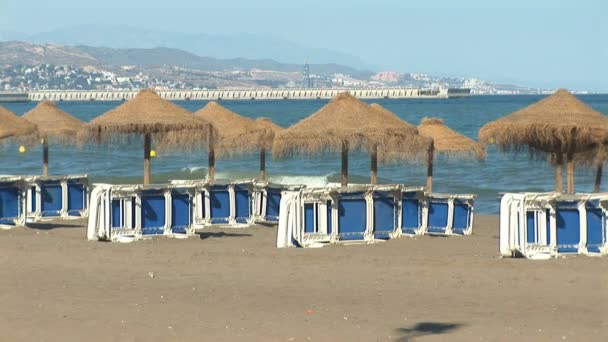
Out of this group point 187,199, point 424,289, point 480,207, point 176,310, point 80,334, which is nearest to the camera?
point 80,334

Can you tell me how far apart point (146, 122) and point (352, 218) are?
3.29m

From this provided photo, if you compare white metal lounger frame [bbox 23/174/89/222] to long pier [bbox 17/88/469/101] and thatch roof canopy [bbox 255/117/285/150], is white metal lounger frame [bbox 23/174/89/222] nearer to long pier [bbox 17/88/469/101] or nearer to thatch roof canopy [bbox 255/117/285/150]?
thatch roof canopy [bbox 255/117/285/150]

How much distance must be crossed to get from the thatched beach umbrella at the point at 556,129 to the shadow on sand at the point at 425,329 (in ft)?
22.7

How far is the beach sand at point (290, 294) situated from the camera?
810cm

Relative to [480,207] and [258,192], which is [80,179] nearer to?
[258,192]

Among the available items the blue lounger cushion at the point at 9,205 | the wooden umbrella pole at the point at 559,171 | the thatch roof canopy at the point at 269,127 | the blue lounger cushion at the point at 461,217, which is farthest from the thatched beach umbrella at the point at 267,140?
the wooden umbrella pole at the point at 559,171

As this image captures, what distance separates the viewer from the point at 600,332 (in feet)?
26.8

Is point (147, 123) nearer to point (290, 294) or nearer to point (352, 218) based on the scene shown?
point (352, 218)

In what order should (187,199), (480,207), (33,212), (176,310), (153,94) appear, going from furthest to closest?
(480,207) → (33,212) → (153,94) → (187,199) → (176,310)

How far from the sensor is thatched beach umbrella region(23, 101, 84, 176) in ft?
65.3

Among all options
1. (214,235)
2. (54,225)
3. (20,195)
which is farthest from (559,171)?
(54,225)

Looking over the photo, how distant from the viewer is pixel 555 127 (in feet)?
48.4

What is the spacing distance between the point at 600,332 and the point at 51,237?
8.69 meters

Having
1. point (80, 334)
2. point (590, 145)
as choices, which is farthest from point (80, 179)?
point (80, 334)
